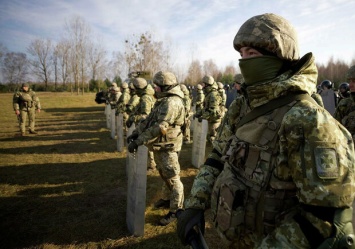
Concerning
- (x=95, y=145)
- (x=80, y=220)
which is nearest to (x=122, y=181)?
(x=80, y=220)

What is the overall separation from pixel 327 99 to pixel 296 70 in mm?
11243

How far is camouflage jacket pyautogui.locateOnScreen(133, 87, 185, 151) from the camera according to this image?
13.2ft

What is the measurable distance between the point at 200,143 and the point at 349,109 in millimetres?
3732

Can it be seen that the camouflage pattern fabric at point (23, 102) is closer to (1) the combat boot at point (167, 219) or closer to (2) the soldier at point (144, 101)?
(2) the soldier at point (144, 101)

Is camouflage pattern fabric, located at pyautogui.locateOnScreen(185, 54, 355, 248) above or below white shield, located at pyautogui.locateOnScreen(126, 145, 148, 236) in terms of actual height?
above

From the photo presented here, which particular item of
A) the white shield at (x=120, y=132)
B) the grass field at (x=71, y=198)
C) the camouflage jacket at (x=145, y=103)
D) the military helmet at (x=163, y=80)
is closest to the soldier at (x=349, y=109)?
the grass field at (x=71, y=198)

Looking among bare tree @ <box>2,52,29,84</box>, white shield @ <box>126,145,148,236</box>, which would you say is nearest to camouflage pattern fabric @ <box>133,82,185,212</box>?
white shield @ <box>126,145,148,236</box>

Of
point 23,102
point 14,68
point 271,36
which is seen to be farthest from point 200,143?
point 14,68

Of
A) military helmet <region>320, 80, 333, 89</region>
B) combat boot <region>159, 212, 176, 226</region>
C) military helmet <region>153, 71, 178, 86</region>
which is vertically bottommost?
combat boot <region>159, 212, 176, 226</region>

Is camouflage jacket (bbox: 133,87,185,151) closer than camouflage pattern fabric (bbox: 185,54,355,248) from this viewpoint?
No

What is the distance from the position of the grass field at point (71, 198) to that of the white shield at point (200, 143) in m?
0.30

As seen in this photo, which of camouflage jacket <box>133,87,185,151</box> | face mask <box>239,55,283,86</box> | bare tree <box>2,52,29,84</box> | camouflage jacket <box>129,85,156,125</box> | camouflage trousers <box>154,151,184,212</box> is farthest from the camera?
bare tree <box>2,52,29,84</box>

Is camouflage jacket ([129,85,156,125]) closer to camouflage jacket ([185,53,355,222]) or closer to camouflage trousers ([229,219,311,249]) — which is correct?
camouflage jacket ([185,53,355,222])

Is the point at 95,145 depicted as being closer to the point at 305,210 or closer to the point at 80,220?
the point at 80,220
